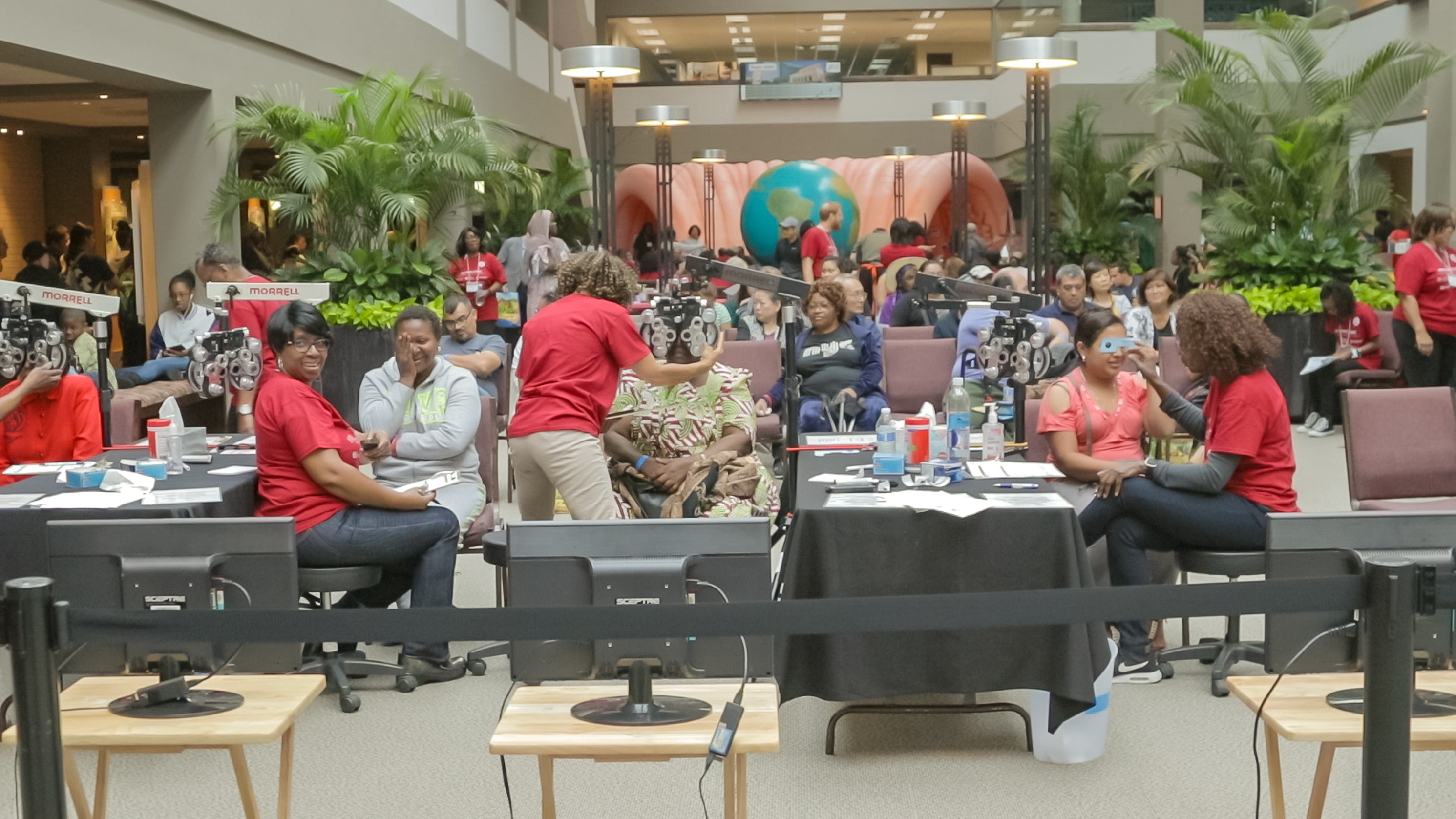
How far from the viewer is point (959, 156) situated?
66.2ft

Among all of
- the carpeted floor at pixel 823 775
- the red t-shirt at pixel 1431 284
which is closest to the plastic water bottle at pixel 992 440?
the carpeted floor at pixel 823 775

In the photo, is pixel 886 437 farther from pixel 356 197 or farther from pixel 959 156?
pixel 959 156

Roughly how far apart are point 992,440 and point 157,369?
233 inches

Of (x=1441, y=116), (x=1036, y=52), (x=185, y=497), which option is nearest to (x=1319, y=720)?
(x=185, y=497)

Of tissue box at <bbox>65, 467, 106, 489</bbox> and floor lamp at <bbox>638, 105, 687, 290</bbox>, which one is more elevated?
floor lamp at <bbox>638, 105, 687, 290</bbox>

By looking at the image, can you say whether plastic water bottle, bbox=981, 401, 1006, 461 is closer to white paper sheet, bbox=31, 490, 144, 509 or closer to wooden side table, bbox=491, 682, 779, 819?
wooden side table, bbox=491, 682, 779, 819

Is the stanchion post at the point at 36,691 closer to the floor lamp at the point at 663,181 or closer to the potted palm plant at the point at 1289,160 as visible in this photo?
the floor lamp at the point at 663,181

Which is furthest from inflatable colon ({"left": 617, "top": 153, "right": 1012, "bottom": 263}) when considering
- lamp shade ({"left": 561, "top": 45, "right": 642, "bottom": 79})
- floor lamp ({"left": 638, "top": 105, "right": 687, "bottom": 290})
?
lamp shade ({"left": 561, "top": 45, "right": 642, "bottom": 79})

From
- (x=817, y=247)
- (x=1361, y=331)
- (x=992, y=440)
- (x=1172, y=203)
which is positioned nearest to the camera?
(x=992, y=440)

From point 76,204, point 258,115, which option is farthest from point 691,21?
point 258,115

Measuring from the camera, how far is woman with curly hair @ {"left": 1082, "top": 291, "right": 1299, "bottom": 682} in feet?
14.2

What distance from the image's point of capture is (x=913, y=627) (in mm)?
2043

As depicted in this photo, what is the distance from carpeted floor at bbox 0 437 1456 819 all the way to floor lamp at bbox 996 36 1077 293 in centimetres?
678

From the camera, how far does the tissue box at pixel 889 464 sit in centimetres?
442
